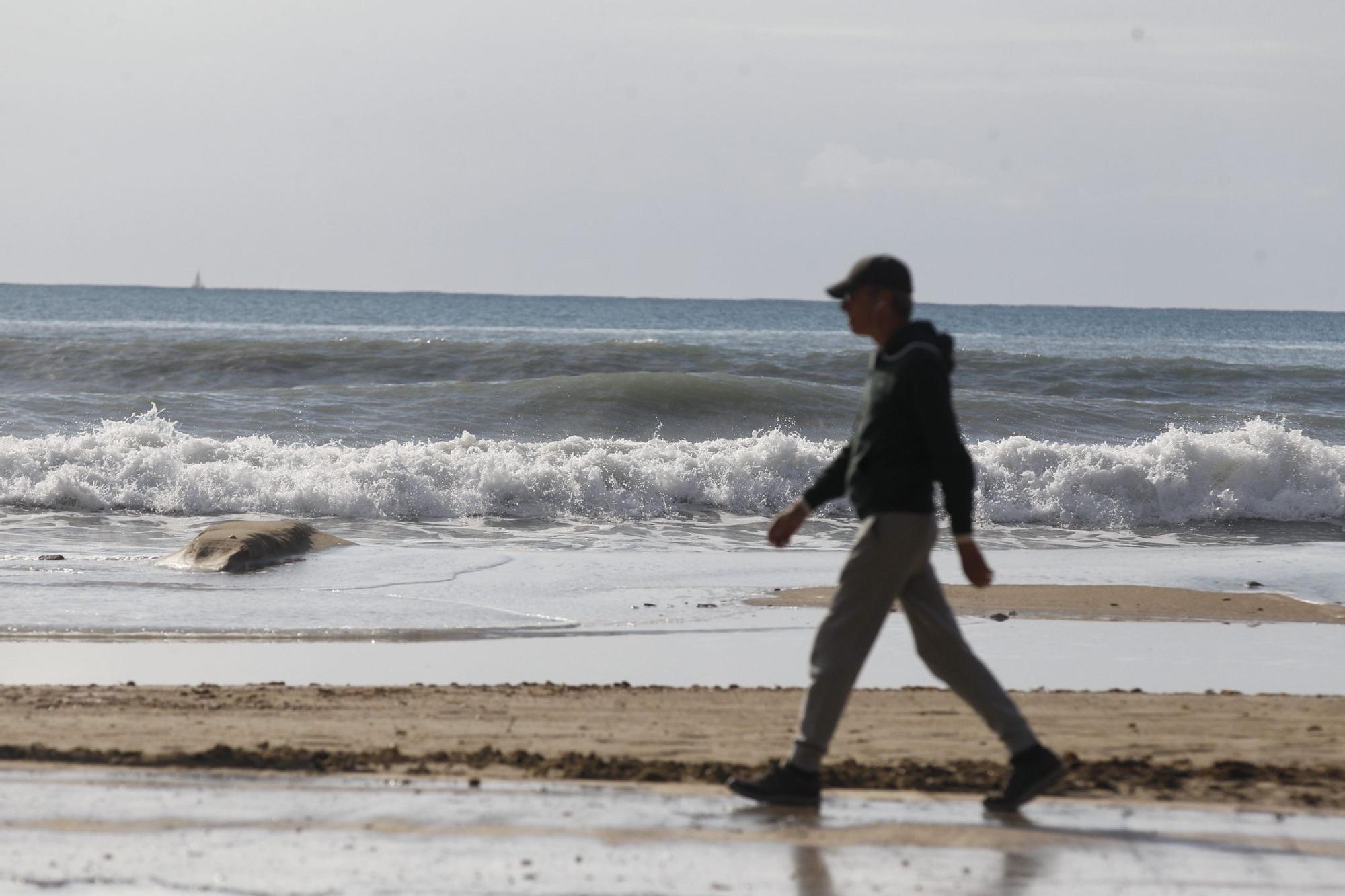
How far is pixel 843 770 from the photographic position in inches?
197

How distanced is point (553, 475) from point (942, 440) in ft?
35.9

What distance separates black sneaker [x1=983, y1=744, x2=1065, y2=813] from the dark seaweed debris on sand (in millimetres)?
302

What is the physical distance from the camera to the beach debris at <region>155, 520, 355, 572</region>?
10078mm

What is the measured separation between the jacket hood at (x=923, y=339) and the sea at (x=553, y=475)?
4430 millimetres

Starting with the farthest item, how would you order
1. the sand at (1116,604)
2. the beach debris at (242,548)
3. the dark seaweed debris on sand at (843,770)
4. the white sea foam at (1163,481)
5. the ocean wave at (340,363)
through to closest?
the ocean wave at (340,363) < the white sea foam at (1163,481) < the beach debris at (242,548) < the sand at (1116,604) < the dark seaweed debris on sand at (843,770)

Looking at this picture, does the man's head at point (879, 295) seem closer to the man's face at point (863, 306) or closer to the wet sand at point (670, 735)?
the man's face at point (863, 306)

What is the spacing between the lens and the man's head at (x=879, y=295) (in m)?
4.36

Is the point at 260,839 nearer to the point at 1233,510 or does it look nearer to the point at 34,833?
the point at 34,833

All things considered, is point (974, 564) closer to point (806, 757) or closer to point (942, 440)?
point (942, 440)

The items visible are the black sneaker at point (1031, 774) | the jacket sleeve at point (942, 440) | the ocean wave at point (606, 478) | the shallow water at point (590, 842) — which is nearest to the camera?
the shallow water at point (590, 842)

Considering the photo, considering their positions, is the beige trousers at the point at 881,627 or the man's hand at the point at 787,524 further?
the man's hand at the point at 787,524

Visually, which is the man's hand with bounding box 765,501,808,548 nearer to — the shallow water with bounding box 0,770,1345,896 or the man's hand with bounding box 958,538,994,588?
the man's hand with bounding box 958,538,994,588

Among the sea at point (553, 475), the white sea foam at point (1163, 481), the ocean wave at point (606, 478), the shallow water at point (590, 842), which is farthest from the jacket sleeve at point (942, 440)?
the white sea foam at point (1163, 481)

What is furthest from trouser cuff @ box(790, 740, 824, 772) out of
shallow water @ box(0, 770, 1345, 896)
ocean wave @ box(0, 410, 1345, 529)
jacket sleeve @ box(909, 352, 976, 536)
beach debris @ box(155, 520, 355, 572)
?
ocean wave @ box(0, 410, 1345, 529)
